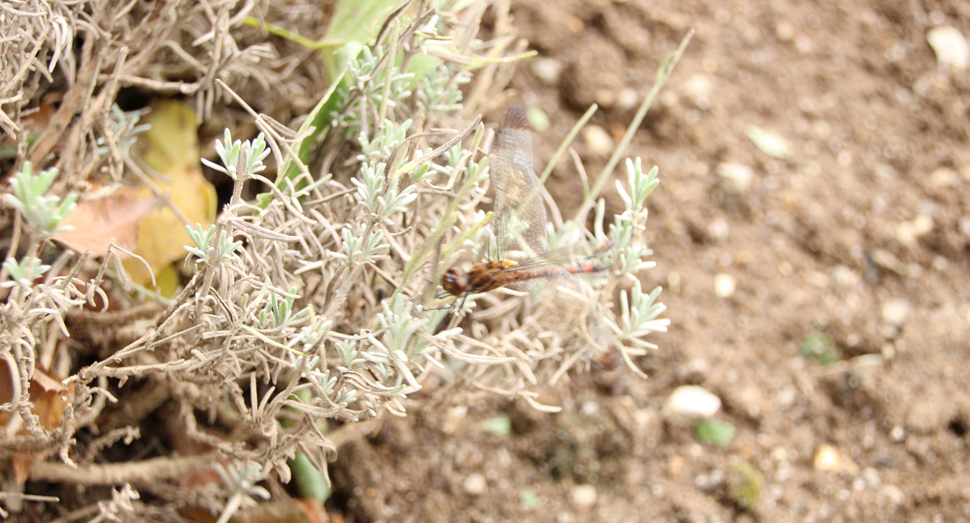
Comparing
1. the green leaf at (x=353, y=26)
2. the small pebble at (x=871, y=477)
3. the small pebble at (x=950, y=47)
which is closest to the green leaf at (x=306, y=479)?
the green leaf at (x=353, y=26)

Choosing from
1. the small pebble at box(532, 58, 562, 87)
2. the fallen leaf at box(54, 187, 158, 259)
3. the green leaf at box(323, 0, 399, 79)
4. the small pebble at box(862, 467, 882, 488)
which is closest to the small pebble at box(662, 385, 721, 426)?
the small pebble at box(862, 467, 882, 488)

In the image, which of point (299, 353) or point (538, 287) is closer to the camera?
point (299, 353)

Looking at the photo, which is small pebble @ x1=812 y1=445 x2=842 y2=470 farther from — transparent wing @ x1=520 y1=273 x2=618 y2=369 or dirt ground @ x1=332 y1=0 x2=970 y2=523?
transparent wing @ x1=520 y1=273 x2=618 y2=369

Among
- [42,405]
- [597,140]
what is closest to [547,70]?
[597,140]

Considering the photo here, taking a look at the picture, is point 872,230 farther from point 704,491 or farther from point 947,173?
point 704,491

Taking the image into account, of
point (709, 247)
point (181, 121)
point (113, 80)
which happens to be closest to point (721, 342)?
point (709, 247)

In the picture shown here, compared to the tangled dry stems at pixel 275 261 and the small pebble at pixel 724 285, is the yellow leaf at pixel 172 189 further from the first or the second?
the small pebble at pixel 724 285
